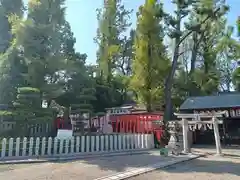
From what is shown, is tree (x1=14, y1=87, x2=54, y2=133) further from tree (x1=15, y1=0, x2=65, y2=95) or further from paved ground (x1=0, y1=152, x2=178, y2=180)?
paved ground (x1=0, y1=152, x2=178, y2=180)

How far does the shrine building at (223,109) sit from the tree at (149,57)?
2597mm

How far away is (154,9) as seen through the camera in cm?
1627

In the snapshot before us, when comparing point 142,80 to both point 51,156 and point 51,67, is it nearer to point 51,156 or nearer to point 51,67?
point 51,67

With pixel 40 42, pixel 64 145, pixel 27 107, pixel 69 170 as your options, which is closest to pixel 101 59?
pixel 40 42

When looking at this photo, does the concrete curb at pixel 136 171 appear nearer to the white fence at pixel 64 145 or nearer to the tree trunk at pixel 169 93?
the white fence at pixel 64 145

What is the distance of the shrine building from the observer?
14942 mm

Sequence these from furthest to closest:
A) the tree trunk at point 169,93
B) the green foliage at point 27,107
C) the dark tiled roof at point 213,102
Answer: the tree trunk at point 169,93
the dark tiled roof at point 213,102
the green foliage at point 27,107

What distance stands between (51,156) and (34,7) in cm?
811

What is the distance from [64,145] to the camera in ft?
27.9

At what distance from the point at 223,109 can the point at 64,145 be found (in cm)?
1052

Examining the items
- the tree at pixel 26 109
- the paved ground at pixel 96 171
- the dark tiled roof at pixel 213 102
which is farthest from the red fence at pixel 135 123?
the paved ground at pixel 96 171

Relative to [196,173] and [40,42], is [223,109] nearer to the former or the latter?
[196,173]

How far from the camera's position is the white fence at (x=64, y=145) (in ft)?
25.3

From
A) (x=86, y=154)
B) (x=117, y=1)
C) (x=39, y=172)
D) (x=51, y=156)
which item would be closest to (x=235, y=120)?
(x=86, y=154)
